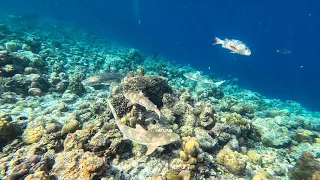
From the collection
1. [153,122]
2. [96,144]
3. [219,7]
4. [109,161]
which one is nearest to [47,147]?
[96,144]

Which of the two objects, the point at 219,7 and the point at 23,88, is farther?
the point at 219,7

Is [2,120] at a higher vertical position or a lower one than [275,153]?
lower

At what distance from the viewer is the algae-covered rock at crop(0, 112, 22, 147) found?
519 centimetres

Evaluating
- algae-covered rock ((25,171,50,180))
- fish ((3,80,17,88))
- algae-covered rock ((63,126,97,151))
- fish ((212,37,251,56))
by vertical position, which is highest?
fish ((212,37,251,56))

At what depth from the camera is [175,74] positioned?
1636cm

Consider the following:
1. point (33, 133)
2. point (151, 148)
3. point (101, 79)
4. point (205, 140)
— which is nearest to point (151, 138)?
point (151, 148)

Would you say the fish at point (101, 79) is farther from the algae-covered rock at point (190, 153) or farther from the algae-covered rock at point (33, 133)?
the algae-covered rock at point (190, 153)

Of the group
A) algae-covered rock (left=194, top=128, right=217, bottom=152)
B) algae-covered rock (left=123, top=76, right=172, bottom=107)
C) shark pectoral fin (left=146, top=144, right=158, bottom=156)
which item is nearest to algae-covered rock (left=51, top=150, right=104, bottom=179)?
shark pectoral fin (left=146, top=144, right=158, bottom=156)

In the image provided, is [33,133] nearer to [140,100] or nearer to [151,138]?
[140,100]

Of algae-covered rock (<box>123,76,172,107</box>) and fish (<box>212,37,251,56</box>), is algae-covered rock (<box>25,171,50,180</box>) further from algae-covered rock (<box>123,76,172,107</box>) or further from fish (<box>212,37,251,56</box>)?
fish (<box>212,37,251,56</box>)

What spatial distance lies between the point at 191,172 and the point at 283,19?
327 feet

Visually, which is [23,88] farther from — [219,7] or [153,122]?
[219,7]

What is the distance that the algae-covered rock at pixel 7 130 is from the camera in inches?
204

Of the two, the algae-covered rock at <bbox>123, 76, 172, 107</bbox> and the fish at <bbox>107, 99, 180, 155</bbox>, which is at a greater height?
the algae-covered rock at <bbox>123, 76, 172, 107</bbox>
